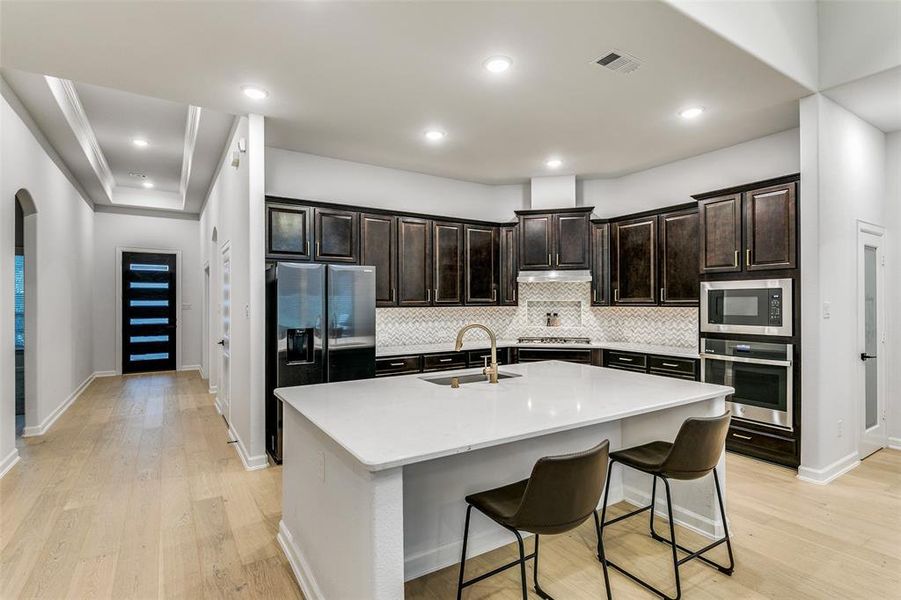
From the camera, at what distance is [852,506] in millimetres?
3176

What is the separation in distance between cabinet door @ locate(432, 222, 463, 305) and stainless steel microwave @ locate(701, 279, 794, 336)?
101 inches

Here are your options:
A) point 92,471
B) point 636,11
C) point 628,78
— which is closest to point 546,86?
point 628,78

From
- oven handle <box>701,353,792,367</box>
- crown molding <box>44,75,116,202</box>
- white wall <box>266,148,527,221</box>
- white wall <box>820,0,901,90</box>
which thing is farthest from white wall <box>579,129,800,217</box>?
crown molding <box>44,75,116,202</box>

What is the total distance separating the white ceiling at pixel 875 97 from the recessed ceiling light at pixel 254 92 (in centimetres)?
418

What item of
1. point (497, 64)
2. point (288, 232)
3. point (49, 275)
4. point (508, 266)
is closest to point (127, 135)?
point (49, 275)

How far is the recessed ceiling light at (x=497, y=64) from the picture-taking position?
9.63 feet

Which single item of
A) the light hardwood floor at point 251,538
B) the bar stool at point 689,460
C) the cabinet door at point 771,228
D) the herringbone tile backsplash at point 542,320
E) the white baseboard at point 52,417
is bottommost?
the light hardwood floor at point 251,538

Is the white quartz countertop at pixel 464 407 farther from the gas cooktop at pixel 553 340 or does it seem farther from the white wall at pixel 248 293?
the gas cooktop at pixel 553 340

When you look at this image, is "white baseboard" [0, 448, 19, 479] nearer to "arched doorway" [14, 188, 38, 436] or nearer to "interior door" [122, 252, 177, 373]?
"arched doorway" [14, 188, 38, 436]

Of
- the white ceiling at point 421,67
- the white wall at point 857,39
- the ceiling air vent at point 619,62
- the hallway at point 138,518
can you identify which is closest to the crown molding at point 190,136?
the white ceiling at point 421,67

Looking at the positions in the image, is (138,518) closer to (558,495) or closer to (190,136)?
(558,495)

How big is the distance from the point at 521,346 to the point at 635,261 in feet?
5.24

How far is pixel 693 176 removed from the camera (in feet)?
16.7

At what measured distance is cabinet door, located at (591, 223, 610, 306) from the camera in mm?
5551
